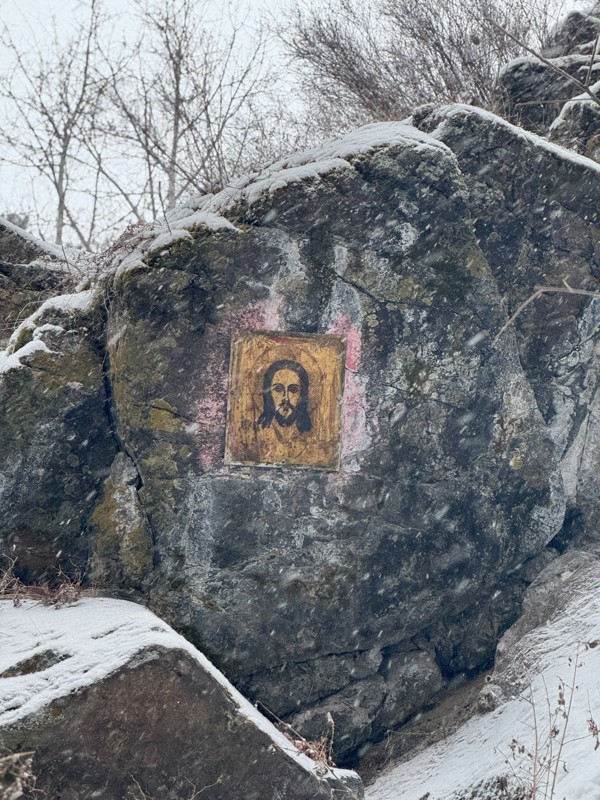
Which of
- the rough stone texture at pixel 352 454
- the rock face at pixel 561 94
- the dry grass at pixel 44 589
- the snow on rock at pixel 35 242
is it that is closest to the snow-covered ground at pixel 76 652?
the dry grass at pixel 44 589

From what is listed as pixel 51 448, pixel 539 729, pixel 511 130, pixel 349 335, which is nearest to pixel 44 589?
pixel 51 448

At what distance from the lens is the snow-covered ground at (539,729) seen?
4.42 metres

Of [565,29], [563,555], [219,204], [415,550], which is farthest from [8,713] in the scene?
[565,29]

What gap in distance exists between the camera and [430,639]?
6.51m

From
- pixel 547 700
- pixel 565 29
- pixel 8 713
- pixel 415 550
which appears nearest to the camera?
pixel 8 713

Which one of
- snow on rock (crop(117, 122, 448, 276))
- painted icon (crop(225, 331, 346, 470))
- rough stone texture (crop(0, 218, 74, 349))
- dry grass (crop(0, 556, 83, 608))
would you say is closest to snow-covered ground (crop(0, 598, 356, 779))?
dry grass (crop(0, 556, 83, 608))

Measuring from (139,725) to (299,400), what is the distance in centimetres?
251

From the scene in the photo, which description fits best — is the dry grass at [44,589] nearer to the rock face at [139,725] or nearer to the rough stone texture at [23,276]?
the rock face at [139,725]

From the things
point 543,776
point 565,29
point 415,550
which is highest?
point 565,29

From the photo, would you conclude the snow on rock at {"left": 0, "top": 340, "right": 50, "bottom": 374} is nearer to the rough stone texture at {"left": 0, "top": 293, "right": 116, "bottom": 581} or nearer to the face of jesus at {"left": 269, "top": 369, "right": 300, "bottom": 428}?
the rough stone texture at {"left": 0, "top": 293, "right": 116, "bottom": 581}

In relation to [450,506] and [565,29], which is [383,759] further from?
[565,29]

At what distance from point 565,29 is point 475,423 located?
6110mm

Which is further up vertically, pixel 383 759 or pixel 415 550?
pixel 415 550

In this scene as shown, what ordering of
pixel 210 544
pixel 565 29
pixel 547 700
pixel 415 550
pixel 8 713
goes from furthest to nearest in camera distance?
pixel 565 29, pixel 415 550, pixel 210 544, pixel 547 700, pixel 8 713
